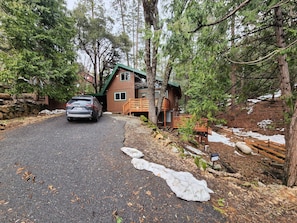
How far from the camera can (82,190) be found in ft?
8.82

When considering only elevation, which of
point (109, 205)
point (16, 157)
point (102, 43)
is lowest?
point (109, 205)

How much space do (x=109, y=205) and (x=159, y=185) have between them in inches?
38.6

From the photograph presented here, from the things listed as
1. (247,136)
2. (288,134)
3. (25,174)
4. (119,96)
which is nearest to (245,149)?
(247,136)

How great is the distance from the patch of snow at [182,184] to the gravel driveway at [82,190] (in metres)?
0.11

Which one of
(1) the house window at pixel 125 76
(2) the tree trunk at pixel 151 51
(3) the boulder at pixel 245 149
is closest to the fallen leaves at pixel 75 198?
(2) the tree trunk at pixel 151 51

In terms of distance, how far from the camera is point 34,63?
791 cm

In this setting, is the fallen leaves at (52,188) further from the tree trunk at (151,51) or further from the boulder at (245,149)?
the boulder at (245,149)

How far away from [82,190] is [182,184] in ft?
6.08

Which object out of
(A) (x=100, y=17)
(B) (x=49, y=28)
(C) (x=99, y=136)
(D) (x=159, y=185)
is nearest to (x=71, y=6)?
(A) (x=100, y=17)

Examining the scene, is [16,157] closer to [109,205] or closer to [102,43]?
[109,205]

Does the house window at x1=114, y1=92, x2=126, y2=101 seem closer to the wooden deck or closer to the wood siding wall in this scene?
the wood siding wall

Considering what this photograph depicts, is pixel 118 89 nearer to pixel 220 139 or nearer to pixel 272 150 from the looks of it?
pixel 220 139

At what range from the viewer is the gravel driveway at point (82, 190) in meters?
2.17

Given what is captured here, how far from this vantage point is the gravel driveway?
217 centimetres
